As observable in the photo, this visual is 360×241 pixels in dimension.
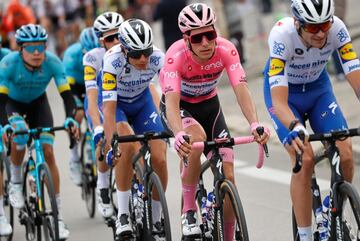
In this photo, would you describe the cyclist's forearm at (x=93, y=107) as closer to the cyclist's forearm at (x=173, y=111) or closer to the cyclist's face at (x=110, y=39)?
the cyclist's face at (x=110, y=39)

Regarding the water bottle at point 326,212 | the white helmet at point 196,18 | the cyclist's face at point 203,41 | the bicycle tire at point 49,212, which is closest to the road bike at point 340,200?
the water bottle at point 326,212

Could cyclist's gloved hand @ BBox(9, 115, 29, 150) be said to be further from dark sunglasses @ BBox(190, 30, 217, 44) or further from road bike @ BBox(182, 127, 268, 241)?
dark sunglasses @ BBox(190, 30, 217, 44)

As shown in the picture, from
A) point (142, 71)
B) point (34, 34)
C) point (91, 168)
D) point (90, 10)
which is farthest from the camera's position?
point (90, 10)

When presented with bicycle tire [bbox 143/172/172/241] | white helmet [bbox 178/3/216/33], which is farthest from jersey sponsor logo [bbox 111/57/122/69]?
white helmet [bbox 178/3/216/33]

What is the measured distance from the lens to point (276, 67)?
7.26m

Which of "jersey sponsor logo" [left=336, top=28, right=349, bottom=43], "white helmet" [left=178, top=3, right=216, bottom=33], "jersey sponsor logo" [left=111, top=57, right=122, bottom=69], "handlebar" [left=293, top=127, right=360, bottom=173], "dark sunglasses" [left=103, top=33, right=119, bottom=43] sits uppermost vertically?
"dark sunglasses" [left=103, top=33, right=119, bottom=43]

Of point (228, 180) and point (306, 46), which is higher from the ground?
point (306, 46)

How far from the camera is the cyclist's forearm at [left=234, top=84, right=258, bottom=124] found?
24.5ft

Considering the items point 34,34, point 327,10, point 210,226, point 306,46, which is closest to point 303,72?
point 306,46

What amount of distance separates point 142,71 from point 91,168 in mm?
2947

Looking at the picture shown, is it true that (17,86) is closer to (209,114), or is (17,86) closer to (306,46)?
(209,114)

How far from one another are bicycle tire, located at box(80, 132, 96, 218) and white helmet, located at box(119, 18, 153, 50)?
320cm

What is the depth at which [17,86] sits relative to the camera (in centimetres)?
1016

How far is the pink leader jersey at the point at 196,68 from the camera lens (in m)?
7.68
